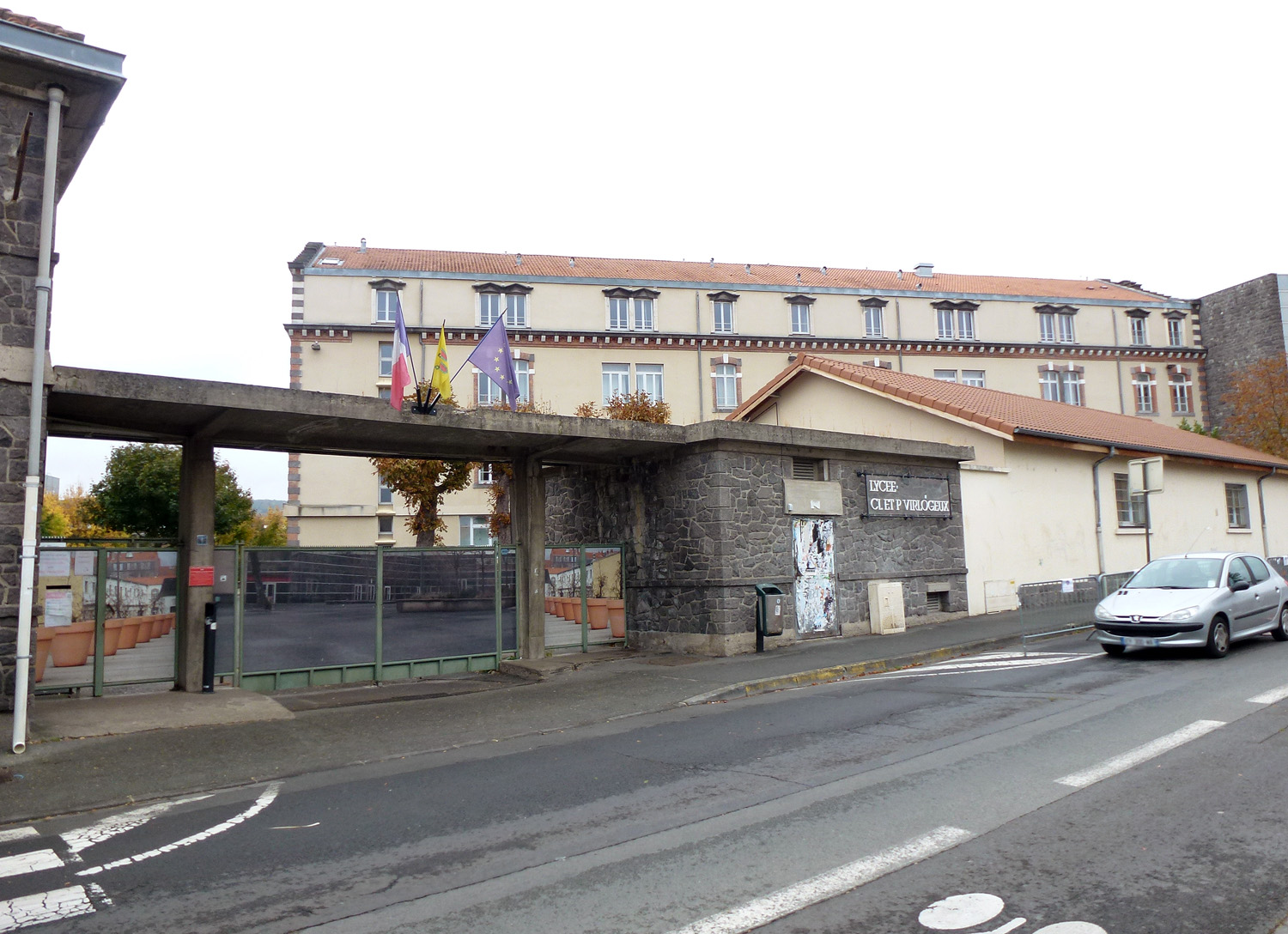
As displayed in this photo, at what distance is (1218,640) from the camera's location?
12.9 meters

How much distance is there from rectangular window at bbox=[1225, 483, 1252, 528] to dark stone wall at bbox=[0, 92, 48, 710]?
30.4 meters

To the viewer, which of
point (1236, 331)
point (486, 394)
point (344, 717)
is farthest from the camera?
point (1236, 331)

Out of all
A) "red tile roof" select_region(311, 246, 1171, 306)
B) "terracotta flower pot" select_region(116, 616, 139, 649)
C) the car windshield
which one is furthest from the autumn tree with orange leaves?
"terracotta flower pot" select_region(116, 616, 139, 649)

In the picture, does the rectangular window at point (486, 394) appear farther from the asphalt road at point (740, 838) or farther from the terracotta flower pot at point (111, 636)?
the asphalt road at point (740, 838)

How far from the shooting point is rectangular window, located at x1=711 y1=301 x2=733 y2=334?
151 feet

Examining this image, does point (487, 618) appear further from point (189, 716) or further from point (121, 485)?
point (121, 485)

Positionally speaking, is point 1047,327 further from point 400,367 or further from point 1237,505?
point 400,367

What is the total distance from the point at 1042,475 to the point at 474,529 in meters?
26.9

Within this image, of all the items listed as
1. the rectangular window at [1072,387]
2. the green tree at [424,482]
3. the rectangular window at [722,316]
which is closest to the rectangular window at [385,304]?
the green tree at [424,482]

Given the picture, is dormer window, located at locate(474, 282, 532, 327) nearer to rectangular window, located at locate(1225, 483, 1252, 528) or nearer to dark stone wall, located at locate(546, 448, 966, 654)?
dark stone wall, located at locate(546, 448, 966, 654)

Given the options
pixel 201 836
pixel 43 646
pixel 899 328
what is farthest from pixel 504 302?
pixel 201 836

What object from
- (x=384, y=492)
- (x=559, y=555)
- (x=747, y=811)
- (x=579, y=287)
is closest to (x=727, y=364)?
(x=579, y=287)

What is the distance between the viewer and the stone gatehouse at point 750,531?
1516 cm

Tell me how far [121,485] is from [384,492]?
10.4 m
